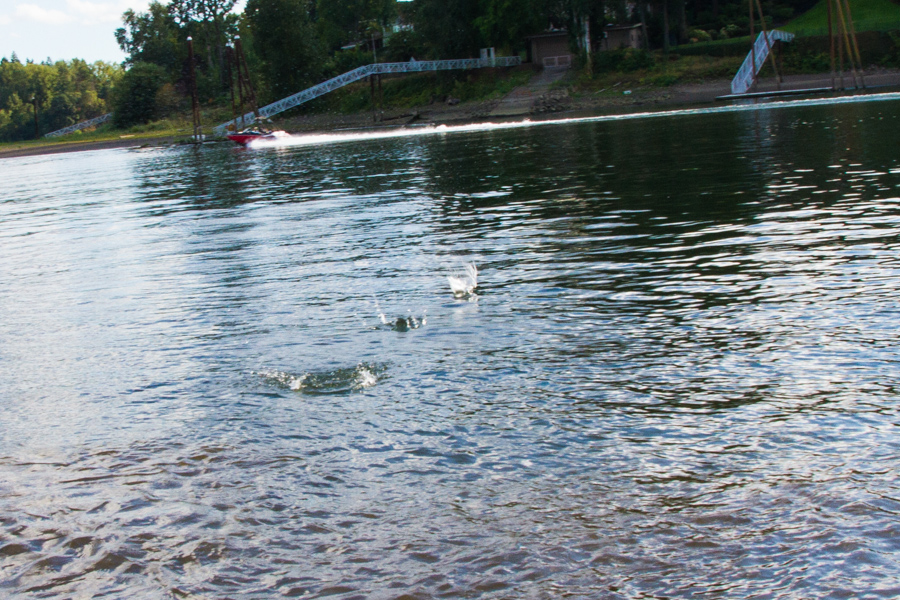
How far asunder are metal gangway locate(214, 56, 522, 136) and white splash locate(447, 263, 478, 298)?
76.1 m

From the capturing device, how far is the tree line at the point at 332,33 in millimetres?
79375

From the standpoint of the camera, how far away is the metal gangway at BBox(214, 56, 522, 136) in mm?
86125

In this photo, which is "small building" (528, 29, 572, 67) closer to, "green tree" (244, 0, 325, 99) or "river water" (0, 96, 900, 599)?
"green tree" (244, 0, 325, 99)

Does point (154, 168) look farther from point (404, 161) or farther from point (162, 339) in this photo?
point (162, 339)

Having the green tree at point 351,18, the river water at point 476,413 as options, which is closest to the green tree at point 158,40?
the green tree at point 351,18

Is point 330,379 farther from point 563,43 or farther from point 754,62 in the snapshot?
point 563,43

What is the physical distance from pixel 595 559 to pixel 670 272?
7.36 m

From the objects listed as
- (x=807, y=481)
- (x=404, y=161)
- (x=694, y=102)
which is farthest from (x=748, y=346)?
(x=694, y=102)

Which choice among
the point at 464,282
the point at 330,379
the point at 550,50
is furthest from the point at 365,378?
the point at 550,50

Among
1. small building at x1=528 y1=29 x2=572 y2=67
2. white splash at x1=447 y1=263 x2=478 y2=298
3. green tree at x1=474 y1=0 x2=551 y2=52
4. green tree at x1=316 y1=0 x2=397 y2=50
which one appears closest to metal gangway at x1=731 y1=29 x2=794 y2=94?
green tree at x1=474 y1=0 x2=551 y2=52

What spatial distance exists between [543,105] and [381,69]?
74.6 feet

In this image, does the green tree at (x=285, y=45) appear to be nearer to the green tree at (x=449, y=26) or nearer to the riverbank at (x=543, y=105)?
the riverbank at (x=543, y=105)

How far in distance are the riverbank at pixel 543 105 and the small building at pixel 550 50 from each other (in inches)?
174

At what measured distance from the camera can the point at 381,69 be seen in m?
87.5
